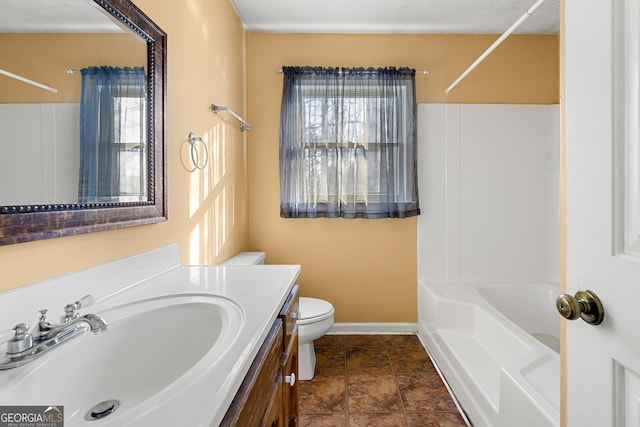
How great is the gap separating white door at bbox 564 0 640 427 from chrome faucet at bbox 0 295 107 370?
993mm

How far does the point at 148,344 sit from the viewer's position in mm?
821

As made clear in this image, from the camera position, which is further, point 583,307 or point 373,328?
point 373,328

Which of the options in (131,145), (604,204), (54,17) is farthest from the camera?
(131,145)

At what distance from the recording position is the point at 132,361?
78cm

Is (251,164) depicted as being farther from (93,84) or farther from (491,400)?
(491,400)

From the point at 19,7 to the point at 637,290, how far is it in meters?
1.39

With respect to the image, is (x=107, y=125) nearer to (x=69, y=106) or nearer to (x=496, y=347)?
(x=69, y=106)

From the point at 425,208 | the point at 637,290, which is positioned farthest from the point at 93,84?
the point at 425,208

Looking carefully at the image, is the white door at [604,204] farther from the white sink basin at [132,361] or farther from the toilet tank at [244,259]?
the toilet tank at [244,259]

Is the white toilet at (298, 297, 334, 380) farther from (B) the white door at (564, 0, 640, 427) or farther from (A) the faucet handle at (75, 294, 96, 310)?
(B) the white door at (564, 0, 640, 427)

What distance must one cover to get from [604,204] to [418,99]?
2.09 meters

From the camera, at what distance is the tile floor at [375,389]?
1577mm

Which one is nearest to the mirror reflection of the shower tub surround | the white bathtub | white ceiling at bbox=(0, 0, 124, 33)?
white ceiling at bbox=(0, 0, 124, 33)

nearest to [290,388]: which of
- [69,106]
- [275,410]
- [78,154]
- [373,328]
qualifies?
[275,410]
